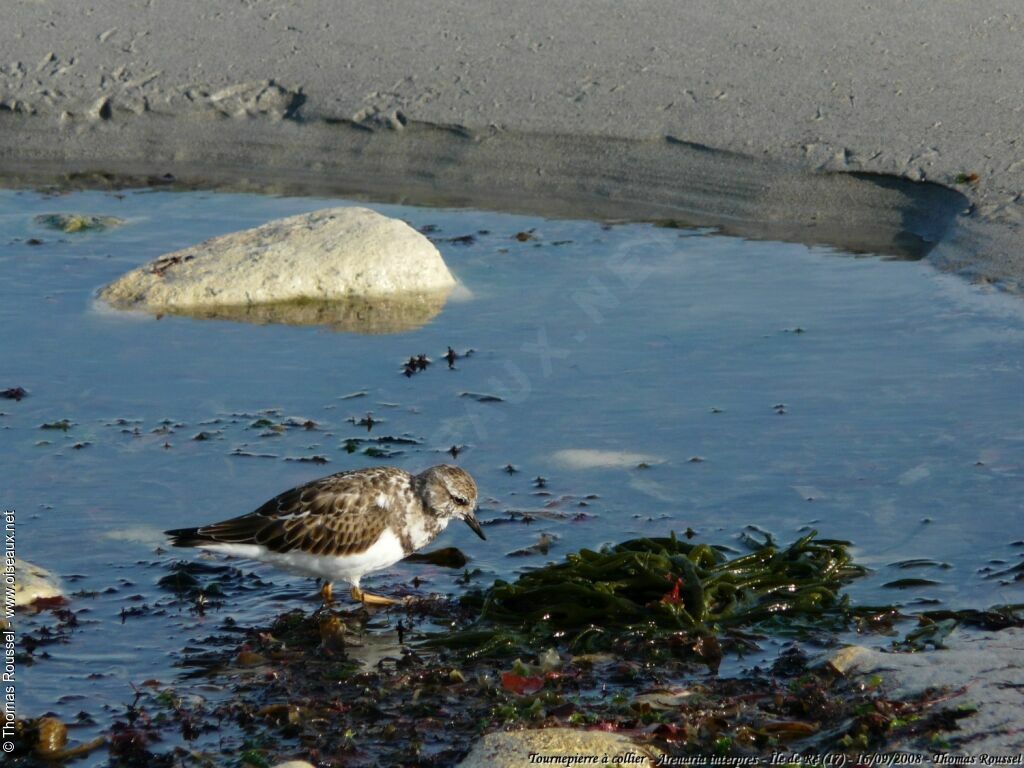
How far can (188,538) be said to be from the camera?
262 inches

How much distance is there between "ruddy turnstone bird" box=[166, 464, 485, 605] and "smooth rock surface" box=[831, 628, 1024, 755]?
201cm

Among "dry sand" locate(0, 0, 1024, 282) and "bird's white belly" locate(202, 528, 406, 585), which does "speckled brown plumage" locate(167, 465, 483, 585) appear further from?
"dry sand" locate(0, 0, 1024, 282)

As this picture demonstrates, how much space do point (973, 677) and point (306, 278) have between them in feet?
20.5

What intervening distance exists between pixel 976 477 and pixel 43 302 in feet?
20.8

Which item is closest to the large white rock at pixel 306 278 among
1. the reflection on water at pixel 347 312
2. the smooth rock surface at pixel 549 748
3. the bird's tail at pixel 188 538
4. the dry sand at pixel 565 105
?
the reflection on water at pixel 347 312

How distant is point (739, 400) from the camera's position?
28.3ft

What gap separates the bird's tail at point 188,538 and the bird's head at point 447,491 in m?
1.01

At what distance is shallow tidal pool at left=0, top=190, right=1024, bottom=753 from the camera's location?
7016 mm

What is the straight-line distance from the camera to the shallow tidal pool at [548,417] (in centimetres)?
702

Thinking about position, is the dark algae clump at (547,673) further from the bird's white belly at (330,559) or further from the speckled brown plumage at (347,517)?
the speckled brown plumage at (347,517)

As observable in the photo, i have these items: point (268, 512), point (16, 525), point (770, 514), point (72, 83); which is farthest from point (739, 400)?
point (72, 83)

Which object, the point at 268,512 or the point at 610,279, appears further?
the point at 610,279

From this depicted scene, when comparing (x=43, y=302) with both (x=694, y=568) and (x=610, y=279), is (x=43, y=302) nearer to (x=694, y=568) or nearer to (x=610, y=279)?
(x=610, y=279)

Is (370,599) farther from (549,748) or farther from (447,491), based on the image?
(549,748)
